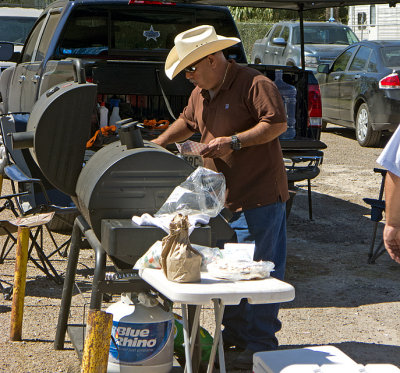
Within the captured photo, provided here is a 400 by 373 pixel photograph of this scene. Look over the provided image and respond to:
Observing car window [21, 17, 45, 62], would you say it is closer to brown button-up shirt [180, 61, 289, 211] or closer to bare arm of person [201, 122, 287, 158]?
brown button-up shirt [180, 61, 289, 211]

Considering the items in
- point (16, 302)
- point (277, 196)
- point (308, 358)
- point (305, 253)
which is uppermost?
point (277, 196)

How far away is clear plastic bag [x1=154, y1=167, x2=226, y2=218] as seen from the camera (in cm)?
344

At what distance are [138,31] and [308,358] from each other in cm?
515

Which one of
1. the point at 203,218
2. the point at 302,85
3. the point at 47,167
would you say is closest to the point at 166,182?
the point at 203,218

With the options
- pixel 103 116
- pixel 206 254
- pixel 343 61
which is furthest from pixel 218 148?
pixel 343 61

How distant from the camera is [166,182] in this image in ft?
11.7

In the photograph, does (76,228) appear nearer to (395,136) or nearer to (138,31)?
(395,136)

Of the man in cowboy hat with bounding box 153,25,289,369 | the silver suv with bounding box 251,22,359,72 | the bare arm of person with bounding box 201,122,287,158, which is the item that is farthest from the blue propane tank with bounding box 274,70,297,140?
the silver suv with bounding box 251,22,359,72

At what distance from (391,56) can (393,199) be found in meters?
11.1

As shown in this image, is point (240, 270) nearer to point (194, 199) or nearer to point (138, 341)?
point (194, 199)

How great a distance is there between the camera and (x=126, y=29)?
756 cm

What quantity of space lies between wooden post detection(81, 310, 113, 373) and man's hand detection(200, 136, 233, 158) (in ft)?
3.55

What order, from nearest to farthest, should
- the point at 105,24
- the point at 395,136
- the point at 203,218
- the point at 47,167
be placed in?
the point at 395,136 < the point at 203,218 < the point at 47,167 < the point at 105,24

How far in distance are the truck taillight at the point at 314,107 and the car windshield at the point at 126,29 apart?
113cm
